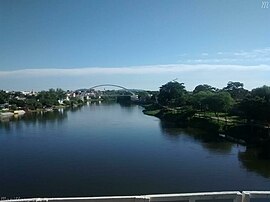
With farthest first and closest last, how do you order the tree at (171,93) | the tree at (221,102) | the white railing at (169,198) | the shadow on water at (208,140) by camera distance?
the tree at (171,93) < the tree at (221,102) < the shadow on water at (208,140) < the white railing at (169,198)

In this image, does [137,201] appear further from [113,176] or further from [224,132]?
[224,132]

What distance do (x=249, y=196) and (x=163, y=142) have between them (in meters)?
12.5

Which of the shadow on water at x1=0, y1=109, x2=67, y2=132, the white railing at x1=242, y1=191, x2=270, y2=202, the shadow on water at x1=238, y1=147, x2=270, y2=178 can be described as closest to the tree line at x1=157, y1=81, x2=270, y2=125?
the shadow on water at x1=238, y1=147, x2=270, y2=178

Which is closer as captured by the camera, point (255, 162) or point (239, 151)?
point (255, 162)

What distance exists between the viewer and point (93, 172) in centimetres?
856

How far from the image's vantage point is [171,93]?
35.3m

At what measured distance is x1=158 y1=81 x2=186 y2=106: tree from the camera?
3423 cm

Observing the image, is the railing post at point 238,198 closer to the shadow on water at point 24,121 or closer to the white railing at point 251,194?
the white railing at point 251,194

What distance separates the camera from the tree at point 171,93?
34228mm

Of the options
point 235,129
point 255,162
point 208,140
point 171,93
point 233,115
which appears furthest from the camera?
point 171,93

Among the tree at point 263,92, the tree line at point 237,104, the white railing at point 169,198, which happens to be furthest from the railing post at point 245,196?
the tree at point 263,92

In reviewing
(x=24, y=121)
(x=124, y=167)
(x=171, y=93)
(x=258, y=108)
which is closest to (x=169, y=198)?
(x=124, y=167)

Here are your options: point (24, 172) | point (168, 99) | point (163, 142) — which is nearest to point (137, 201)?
point (24, 172)

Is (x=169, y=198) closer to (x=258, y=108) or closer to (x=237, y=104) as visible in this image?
(x=258, y=108)
